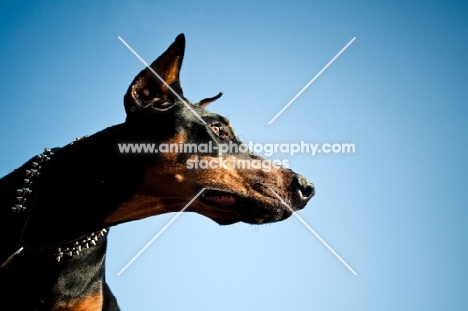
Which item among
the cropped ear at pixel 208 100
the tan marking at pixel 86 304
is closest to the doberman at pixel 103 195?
the tan marking at pixel 86 304

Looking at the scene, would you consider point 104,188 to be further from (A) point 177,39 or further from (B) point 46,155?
(A) point 177,39

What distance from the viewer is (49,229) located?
3.54 m

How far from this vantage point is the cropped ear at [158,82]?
4000 mm

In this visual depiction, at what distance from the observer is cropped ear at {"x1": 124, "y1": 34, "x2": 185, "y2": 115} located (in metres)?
4.00

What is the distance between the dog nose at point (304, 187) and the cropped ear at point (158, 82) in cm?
165

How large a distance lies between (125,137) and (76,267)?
1381 mm

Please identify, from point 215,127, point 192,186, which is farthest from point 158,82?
point 192,186

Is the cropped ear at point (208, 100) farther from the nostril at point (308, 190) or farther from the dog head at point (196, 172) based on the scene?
the nostril at point (308, 190)

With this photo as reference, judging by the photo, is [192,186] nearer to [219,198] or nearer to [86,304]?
[219,198]

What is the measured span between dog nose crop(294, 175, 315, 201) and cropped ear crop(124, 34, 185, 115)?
5.41ft

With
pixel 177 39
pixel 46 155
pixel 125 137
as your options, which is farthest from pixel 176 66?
pixel 46 155

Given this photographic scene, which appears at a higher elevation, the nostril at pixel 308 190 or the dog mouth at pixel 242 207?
the nostril at pixel 308 190

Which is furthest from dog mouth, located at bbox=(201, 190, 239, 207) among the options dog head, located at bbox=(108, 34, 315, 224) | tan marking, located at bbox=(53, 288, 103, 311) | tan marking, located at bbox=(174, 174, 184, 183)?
tan marking, located at bbox=(53, 288, 103, 311)

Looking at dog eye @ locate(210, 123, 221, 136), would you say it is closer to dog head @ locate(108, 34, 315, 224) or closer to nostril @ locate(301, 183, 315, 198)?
dog head @ locate(108, 34, 315, 224)
